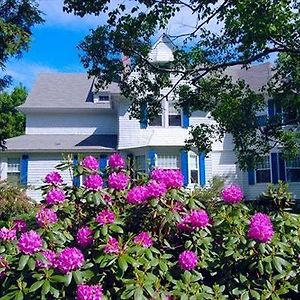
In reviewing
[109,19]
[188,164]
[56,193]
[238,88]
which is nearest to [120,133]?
[188,164]

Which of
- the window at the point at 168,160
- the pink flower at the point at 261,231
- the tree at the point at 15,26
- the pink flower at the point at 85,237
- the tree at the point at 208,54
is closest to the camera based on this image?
the pink flower at the point at 261,231

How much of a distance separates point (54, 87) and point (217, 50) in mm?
17518

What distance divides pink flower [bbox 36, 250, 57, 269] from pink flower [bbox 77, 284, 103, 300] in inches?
8.9

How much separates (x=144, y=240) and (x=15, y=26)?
12499mm

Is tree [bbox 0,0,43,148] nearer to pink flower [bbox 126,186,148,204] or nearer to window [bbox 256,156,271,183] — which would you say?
Answer: pink flower [bbox 126,186,148,204]

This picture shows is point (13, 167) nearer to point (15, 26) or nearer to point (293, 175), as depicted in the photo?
point (15, 26)

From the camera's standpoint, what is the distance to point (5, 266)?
9.18 feet

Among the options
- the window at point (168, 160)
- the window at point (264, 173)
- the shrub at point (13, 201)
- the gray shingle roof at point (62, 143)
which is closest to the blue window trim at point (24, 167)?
the gray shingle roof at point (62, 143)

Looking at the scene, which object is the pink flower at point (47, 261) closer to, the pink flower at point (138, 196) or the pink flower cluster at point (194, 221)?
the pink flower at point (138, 196)

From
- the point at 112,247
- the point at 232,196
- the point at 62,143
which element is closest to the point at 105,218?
the point at 112,247

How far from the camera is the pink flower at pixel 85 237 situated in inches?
119

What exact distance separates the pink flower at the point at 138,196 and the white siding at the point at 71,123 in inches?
868

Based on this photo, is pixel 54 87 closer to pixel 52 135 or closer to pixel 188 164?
pixel 52 135

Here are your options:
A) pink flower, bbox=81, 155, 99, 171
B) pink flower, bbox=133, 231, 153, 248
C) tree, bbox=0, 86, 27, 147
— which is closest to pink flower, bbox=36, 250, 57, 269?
pink flower, bbox=133, 231, 153, 248
